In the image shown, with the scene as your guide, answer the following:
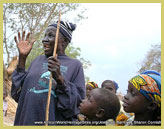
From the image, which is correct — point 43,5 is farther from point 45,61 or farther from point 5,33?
point 45,61

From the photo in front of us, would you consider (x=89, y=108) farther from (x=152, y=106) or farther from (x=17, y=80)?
(x=17, y=80)

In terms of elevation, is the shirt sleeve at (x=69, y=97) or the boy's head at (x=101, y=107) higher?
the shirt sleeve at (x=69, y=97)

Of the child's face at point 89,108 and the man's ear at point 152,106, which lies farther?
the child's face at point 89,108

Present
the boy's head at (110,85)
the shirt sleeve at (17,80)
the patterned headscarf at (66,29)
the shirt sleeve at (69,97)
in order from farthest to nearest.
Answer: the boy's head at (110,85) → the patterned headscarf at (66,29) → the shirt sleeve at (17,80) → the shirt sleeve at (69,97)

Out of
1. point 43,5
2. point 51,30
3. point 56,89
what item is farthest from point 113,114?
point 43,5

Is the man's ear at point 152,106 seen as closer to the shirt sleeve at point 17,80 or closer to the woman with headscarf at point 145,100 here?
the woman with headscarf at point 145,100

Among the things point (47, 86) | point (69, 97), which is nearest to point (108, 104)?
point (69, 97)

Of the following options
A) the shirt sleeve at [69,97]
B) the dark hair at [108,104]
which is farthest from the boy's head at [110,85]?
the shirt sleeve at [69,97]

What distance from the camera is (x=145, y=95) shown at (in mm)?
2363

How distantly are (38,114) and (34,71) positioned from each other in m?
0.41

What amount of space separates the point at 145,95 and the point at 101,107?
0.44 m

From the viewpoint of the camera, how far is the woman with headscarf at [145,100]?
7.70 ft

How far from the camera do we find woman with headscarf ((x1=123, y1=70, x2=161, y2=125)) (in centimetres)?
A: 235

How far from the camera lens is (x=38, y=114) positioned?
7.51 ft
